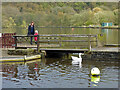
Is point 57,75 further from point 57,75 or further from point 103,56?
point 103,56

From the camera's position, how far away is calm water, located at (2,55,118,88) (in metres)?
22.5

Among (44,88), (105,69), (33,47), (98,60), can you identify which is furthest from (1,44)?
(44,88)

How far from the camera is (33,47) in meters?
34.8

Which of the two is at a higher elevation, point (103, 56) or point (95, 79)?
point (103, 56)

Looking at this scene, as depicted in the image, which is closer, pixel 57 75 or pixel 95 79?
pixel 95 79

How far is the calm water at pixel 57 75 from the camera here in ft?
73.9

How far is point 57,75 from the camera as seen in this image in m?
25.6

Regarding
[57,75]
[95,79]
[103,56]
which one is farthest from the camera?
[103,56]

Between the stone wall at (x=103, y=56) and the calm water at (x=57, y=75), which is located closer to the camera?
the calm water at (x=57, y=75)

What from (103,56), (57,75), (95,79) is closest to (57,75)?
(57,75)

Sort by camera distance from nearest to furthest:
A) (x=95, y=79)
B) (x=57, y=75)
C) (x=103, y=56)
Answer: (x=95, y=79) → (x=57, y=75) → (x=103, y=56)

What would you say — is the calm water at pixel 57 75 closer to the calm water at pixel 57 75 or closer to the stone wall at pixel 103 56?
the calm water at pixel 57 75

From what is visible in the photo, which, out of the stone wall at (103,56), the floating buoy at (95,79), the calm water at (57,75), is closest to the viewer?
the calm water at (57,75)

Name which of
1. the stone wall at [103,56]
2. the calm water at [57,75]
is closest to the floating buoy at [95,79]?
the calm water at [57,75]
